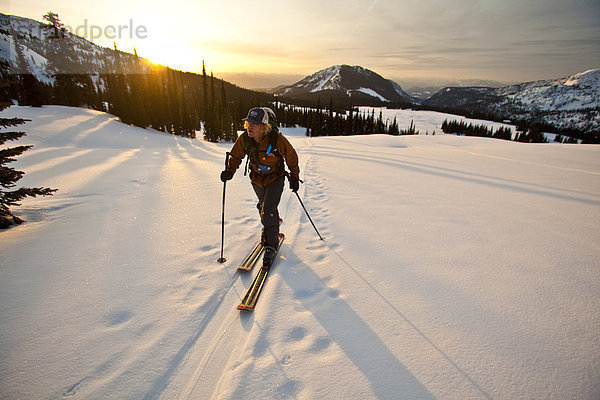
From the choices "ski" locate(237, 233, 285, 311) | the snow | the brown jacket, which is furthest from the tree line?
"ski" locate(237, 233, 285, 311)

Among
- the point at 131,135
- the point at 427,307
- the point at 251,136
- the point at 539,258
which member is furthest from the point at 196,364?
the point at 131,135

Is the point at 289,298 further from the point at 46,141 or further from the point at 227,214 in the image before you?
the point at 46,141

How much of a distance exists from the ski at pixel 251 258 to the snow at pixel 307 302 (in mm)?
154

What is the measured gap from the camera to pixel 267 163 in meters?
4.32

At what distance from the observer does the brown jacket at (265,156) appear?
4.30m

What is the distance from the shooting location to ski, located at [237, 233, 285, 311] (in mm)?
3199

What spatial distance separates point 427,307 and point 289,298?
6.23 ft

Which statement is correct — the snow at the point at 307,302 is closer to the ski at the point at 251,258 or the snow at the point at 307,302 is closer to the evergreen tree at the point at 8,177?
the ski at the point at 251,258

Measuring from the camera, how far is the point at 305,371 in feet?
7.77

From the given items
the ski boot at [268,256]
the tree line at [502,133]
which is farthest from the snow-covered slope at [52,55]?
the tree line at [502,133]

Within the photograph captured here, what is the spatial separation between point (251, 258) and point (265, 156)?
1933 mm

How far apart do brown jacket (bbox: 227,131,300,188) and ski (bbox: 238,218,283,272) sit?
129 centimetres

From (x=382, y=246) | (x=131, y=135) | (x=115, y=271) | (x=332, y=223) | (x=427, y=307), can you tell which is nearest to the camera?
(x=427, y=307)

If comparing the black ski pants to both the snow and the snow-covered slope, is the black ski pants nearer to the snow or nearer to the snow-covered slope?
the snow
